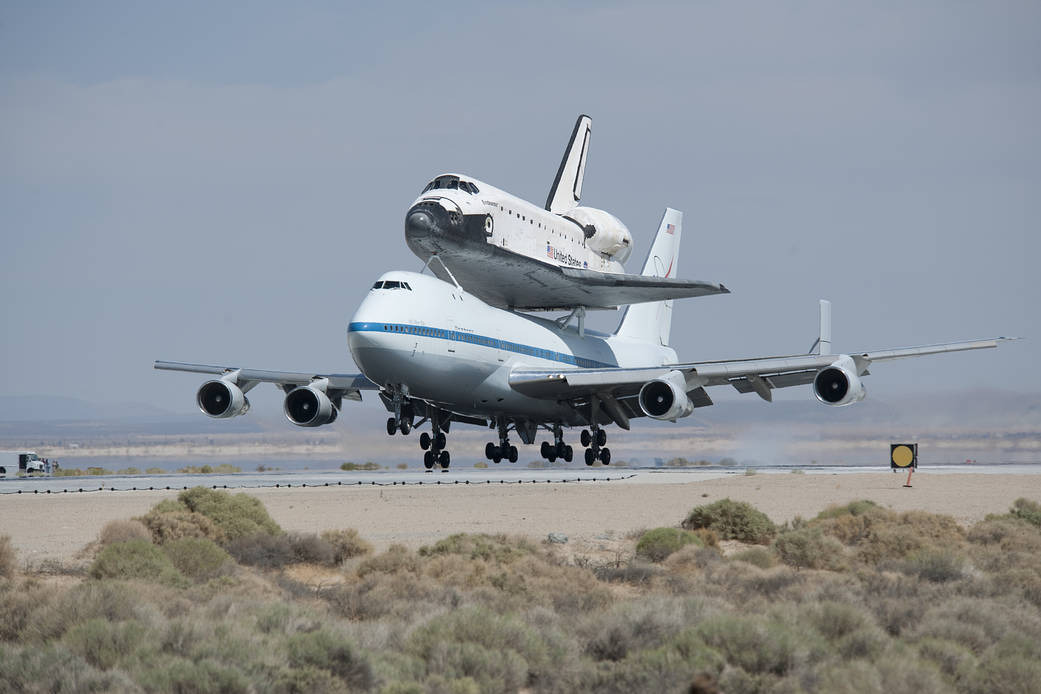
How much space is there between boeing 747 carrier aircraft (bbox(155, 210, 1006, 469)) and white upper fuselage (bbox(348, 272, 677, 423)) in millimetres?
42

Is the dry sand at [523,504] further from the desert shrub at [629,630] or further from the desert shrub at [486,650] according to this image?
the desert shrub at [629,630]

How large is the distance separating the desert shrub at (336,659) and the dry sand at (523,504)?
1328 cm

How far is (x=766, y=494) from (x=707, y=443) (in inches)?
4440

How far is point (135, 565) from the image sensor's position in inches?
858

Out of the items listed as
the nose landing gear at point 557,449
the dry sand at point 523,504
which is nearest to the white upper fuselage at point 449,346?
the nose landing gear at point 557,449

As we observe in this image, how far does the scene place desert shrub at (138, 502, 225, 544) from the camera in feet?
91.8

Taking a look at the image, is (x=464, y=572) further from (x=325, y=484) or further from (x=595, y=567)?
(x=325, y=484)

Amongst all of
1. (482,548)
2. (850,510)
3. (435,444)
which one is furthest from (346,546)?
(435,444)

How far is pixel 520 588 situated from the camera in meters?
21.0

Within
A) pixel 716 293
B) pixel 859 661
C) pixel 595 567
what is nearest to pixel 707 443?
pixel 716 293

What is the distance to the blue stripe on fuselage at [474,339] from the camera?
3691 cm

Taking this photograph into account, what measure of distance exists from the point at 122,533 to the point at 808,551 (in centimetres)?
1442

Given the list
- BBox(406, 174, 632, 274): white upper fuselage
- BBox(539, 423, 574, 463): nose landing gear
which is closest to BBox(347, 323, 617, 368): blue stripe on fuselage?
BBox(539, 423, 574, 463): nose landing gear

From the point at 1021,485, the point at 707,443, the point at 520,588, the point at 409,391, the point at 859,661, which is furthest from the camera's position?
the point at 707,443
